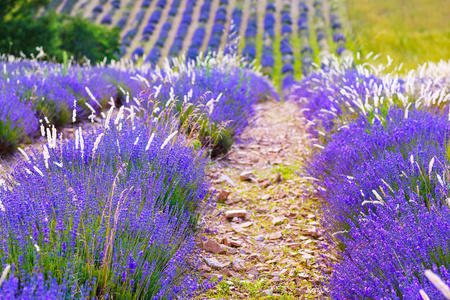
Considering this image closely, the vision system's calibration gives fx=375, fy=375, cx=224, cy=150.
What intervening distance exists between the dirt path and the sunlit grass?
5.08 m

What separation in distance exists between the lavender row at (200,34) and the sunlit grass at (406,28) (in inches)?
289

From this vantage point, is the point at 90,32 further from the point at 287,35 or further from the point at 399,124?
the point at 287,35

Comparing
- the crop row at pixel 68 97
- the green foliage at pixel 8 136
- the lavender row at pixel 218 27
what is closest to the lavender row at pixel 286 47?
the lavender row at pixel 218 27

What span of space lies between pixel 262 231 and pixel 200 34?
66.9 ft

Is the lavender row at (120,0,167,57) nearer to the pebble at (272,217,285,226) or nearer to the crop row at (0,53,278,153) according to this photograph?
the crop row at (0,53,278,153)

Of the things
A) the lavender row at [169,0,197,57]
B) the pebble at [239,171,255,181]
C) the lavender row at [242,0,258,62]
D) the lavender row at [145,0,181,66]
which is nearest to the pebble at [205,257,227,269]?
the pebble at [239,171,255,181]

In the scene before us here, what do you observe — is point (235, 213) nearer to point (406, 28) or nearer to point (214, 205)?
point (214, 205)

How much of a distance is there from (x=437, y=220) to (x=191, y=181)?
1.39 m

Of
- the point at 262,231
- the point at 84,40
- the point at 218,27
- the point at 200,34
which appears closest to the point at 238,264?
the point at 262,231

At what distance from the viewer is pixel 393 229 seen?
5.61 feet

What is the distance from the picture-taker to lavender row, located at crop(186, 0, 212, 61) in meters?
18.4

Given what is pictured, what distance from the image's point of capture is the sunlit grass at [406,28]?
11.2m

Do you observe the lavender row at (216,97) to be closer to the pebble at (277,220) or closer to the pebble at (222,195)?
the pebble at (222,195)

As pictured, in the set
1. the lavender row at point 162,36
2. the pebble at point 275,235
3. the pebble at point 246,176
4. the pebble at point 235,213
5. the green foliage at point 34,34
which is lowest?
the pebble at point 275,235
